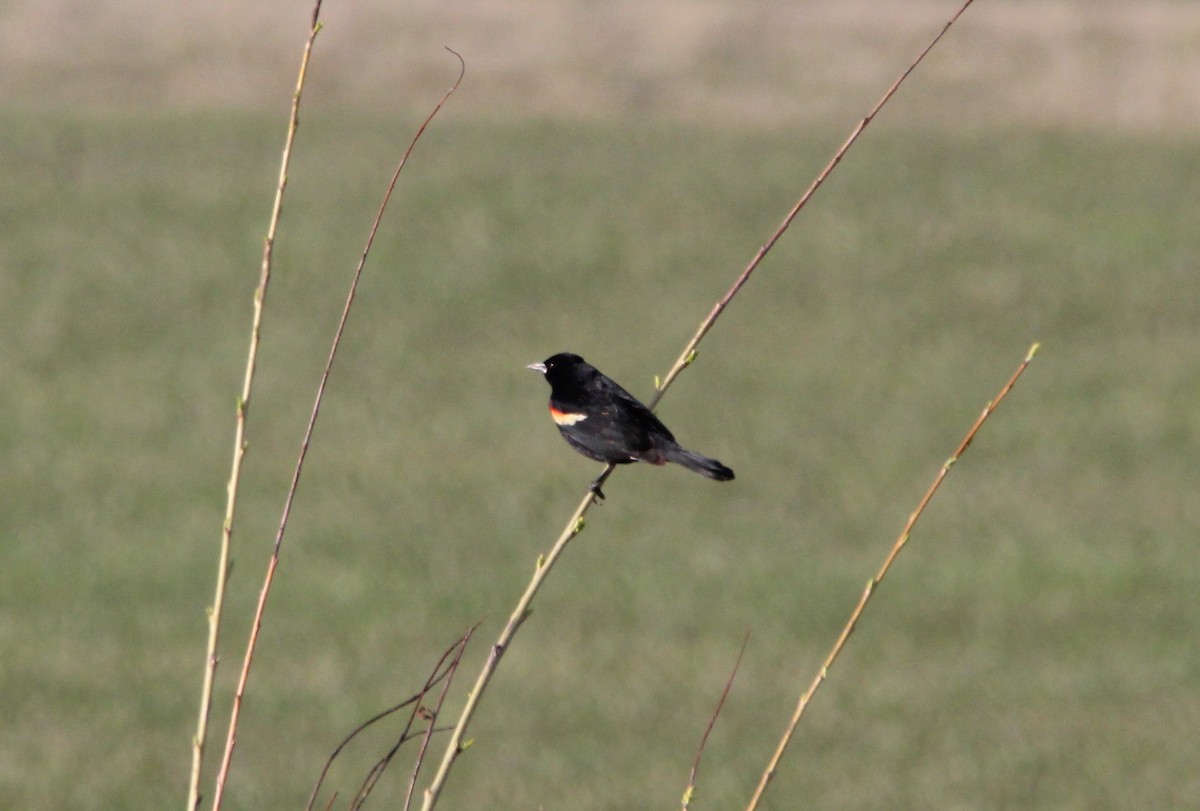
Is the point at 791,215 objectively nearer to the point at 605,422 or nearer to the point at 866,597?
the point at 866,597

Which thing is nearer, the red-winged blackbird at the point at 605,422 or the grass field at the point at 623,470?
the red-winged blackbird at the point at 605,422

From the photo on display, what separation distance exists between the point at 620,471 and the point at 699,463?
9.73m

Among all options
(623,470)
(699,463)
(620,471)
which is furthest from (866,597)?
(623,470)

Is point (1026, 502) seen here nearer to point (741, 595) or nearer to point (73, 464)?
point (741, 595)

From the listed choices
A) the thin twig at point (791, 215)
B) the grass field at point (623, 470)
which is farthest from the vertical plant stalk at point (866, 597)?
the grass field at point (623, 470)

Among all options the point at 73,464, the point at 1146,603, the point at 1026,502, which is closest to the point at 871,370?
the point at 1026,502

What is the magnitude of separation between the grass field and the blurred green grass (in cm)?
5

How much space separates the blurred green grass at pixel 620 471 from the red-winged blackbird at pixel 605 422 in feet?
18.8

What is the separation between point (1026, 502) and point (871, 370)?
9.79 feet

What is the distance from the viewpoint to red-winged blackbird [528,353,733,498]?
3965 mm

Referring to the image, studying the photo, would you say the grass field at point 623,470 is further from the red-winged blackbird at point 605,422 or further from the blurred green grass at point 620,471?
the red-winged blackbird at point 605,422

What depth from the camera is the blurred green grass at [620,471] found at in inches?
433

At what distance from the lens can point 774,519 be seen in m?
14.3

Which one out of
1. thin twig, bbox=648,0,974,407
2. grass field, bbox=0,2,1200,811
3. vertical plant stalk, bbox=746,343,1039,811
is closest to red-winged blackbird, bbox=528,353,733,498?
thin twig, bbox=648,0,974,407
